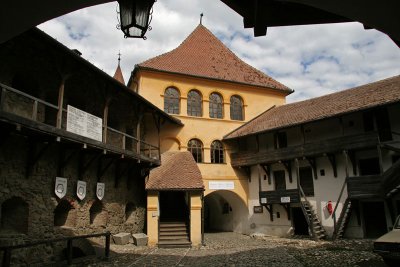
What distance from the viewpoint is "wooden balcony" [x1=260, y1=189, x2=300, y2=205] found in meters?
20.1

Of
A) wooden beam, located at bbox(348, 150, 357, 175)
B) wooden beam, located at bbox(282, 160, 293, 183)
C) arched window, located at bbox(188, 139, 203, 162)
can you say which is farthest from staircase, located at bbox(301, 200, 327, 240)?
arched window, located at bbox(188, 139, 203, 162)

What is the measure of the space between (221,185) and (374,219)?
29.9 feet

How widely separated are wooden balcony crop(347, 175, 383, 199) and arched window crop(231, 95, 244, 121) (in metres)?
9.43

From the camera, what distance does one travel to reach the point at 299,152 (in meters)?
20.1

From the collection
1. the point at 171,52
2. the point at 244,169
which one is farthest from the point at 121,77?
the point at 244,169

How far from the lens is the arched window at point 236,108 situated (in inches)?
980

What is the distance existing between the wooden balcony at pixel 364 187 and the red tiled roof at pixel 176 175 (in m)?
7.54

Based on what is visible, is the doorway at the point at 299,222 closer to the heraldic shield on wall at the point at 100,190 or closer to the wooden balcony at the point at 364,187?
the wooden balcony at the point at 364,187

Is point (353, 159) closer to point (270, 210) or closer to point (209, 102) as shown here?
point (270, 210)

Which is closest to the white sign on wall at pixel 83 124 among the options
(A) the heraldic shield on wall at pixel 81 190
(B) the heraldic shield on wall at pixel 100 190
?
(A) the heraldic shield on wall at pixel 81 190

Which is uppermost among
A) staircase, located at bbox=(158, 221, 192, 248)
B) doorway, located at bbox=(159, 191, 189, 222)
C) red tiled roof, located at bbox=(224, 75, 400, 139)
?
red tiled roof, located at bbox=(224, 75, 400, 139)

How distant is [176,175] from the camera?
60.8ft

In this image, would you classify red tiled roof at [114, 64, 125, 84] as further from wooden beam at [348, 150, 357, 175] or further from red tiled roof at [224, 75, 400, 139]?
wooden beam at [348, 150, 357, 175]

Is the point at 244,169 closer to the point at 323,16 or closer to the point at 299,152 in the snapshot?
the point at 299,152
